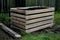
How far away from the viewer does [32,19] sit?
6176mm

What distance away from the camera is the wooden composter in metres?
6.00

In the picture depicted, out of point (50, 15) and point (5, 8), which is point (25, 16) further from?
point (5, 8)

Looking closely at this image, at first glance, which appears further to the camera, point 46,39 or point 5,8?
point 5,8

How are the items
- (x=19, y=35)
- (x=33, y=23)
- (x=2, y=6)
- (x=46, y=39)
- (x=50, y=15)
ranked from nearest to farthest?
(x=46, y=39) → (x=19, y=35) → (x=33, y=23) → (x=50, y=15) → (x=2, y=6)

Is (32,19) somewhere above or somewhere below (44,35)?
above

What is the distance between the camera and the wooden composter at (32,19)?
5996 mm

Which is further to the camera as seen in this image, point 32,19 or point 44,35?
point 32,19

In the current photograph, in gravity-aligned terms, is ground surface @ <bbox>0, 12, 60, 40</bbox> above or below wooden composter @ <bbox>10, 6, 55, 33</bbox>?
below

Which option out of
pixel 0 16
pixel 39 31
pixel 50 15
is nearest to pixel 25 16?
pixel 39 31

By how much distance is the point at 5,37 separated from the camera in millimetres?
5820

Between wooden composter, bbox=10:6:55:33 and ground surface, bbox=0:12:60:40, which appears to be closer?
ground surface, bbox=0:12:60:40

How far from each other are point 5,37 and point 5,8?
3658 millimetres

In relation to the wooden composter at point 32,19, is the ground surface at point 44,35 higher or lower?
lower

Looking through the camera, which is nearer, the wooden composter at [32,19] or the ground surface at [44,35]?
the ground surface at [44,35]
